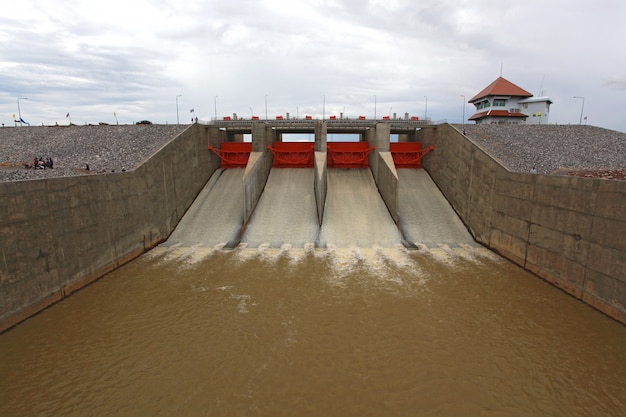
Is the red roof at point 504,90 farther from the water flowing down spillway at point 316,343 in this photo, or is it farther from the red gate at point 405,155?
the water flowing down spillway at point 316,343

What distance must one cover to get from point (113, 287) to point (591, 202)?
2099cm

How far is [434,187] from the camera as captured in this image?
2827 centimetres

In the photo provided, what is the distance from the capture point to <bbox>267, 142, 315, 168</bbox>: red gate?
31.8 meters

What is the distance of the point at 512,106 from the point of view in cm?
4478

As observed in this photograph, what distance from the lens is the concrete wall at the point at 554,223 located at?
493 inches

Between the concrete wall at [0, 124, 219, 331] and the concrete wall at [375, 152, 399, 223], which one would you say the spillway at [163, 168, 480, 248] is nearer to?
the concrete wall at [375, 152, 399, 223]

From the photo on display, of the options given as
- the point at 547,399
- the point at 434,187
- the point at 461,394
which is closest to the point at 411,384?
the point at 461,394

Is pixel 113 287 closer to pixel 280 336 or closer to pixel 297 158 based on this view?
pixel 280 336

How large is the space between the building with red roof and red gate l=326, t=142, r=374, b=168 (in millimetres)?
23231

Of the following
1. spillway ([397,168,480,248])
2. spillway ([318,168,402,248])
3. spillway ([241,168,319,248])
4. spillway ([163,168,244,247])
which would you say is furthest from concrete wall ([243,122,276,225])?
spillway ([397,168,480,248])

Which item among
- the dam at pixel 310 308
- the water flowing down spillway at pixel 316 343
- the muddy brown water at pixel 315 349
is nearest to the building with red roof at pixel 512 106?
the dam at pixel 310 308

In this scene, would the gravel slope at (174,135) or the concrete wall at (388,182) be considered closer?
the gravel slope at (174,135)

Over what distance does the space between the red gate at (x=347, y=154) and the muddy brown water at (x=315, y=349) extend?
665 inches

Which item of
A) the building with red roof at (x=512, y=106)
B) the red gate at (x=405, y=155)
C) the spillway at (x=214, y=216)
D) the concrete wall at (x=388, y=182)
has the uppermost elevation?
the building with red roof at (x=512, y=106)
